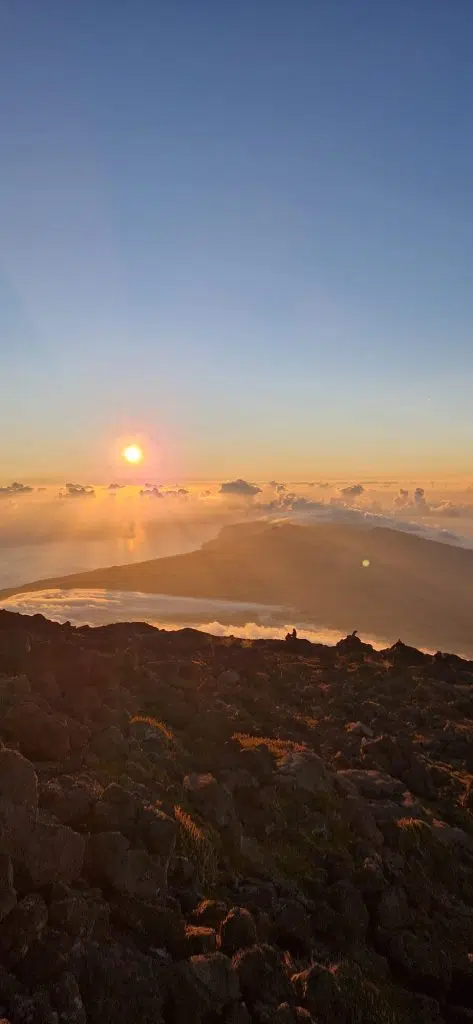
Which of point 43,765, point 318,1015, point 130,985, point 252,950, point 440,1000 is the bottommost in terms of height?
point 440,1000

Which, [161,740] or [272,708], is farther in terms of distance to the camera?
[272,708]

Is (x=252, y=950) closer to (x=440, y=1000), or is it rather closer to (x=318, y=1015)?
(x=318, y=1015)

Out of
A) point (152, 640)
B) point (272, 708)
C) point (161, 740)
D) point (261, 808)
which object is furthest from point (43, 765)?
point (152, 640)

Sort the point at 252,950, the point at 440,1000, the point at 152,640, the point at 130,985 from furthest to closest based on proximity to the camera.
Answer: the point at 152,640
the point at 440,1000
the point at 252,950
the point at 130,985

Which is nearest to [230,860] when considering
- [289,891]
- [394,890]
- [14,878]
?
[289,891]

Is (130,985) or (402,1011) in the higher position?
(130,985)

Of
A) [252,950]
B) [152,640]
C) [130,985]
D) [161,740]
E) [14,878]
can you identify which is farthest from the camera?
[152,640]
